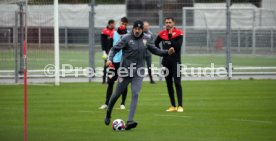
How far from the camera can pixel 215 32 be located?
30172 millimetres

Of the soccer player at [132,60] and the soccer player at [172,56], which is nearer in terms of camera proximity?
the soccer player at [132,60]

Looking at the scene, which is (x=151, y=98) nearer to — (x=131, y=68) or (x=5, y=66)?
(x=131, y=68)

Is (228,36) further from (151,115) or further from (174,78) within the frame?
(151,115)

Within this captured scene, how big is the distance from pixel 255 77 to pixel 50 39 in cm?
864

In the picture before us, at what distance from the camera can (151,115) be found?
15.1 meters

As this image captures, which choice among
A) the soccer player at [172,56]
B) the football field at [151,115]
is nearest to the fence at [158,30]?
the football field at [151,115]

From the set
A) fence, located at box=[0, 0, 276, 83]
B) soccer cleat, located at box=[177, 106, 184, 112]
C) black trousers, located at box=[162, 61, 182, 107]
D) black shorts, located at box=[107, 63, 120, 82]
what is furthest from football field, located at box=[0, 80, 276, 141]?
fence, located at box=[0, 0, 276, 83]

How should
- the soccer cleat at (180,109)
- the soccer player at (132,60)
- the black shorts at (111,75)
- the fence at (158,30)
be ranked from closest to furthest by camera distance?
the soccer player at (132,60) → the black shorts at (111,75) → the soccer cleat at (180,109) → the fence at (158,30)

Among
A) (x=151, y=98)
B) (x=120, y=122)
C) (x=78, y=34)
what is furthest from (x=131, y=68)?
(x=78, y=34)

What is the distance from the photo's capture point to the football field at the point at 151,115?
11.9m

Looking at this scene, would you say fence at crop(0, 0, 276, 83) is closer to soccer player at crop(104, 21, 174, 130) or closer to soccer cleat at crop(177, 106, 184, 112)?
soccer cleat at crop(177, 106, 184, 112)

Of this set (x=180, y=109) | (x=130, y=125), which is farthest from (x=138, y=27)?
(x=180, y=109)

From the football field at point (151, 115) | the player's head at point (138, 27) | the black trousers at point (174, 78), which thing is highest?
the player's head at point (138, 27)

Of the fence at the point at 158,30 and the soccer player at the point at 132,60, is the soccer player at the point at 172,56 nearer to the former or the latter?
the soccer player at the point at 132,60
